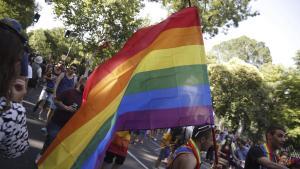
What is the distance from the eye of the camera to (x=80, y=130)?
147 inches

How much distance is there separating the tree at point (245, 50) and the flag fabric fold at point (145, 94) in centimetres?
8126

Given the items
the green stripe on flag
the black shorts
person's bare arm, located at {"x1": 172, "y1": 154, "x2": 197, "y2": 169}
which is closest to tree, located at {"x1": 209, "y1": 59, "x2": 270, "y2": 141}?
the black shorts

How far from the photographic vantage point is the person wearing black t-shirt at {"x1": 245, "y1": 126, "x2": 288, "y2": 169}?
16.9ft

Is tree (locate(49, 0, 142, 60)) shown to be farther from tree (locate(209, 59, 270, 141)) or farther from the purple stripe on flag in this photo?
the purple stripe on flag

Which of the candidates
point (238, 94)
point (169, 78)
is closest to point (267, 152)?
point (169, 78)

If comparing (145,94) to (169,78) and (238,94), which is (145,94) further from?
(238,94)

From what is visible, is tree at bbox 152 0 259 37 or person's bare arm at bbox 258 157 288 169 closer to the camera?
person's bare arm at bbox 258 157 288 169

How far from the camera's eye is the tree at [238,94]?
1612 inches

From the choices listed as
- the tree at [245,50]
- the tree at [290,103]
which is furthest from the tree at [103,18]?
the tree at [245,50]

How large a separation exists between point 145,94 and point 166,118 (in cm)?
30

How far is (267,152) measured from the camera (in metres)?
5.40

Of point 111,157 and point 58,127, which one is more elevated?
point 58,127

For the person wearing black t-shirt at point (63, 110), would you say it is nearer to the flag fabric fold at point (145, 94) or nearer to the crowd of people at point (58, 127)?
the crowd of people at point (58, 127)

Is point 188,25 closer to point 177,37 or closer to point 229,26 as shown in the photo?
point 177,37
